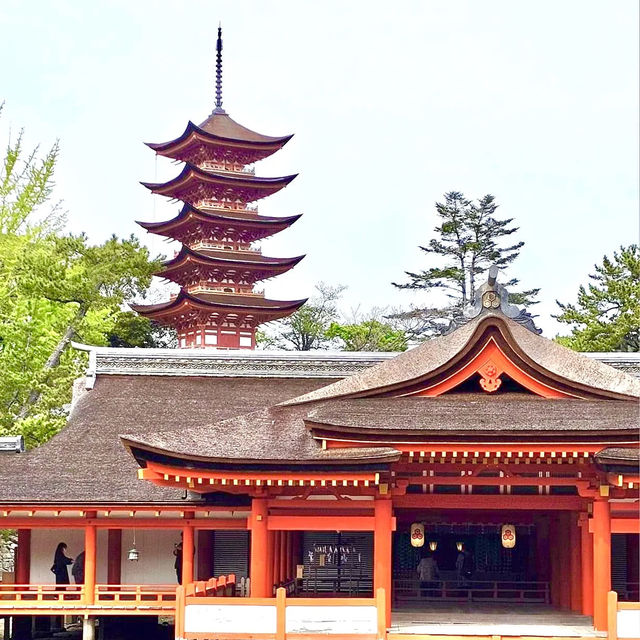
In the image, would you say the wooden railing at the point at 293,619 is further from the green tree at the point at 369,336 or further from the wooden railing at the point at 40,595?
the green tree at the point at 369,336

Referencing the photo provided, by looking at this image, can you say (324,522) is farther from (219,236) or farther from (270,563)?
(219,236)

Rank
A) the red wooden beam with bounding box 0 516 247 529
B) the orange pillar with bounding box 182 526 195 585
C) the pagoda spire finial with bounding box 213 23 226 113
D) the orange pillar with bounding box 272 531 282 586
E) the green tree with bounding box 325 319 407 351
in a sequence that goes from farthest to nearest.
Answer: the green tree with bounding box 325 319 407 351 < the pagoda spire finial with bounding box 213 23 226 113 < the red wooden beam with bounding box 0 516 247 529 < the orange pillar with bounding box 272 531 282 586 < the orange pillar with bounding box 182 526 195 585

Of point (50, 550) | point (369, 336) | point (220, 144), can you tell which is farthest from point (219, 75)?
point (50, 550)

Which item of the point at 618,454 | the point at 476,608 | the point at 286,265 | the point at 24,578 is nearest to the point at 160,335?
the point at 286,265

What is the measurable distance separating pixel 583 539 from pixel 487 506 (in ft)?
5.90

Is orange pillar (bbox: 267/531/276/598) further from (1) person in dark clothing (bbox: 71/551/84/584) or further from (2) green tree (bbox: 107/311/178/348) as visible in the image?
(2) green tree (bbox: 107/311/178/348)

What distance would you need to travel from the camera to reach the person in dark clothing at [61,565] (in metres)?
21.8

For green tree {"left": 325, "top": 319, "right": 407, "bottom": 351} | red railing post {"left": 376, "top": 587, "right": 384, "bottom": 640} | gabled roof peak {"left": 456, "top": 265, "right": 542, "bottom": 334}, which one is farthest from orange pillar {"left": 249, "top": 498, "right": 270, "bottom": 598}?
green tree {"left": 325, "top": 319, "right": 407, "bottom": 351}

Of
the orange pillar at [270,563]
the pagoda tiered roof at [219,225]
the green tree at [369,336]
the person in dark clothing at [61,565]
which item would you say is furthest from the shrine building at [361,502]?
the green tree at [369,336]

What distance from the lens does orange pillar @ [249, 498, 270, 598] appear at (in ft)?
59.0

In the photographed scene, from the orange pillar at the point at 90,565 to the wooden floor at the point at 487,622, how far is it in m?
5.54

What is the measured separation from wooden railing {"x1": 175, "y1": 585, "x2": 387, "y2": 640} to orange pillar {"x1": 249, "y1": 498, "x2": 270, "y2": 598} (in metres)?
0.86

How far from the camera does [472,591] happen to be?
21.2 metres

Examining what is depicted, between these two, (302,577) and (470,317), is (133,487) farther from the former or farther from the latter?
(470,317)
